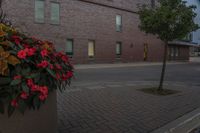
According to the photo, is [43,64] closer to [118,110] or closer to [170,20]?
[118,110]

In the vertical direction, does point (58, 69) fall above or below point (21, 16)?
below

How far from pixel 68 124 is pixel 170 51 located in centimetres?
3677

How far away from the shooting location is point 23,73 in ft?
8.98

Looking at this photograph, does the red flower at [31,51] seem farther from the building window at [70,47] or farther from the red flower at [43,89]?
the building window at [70,47]

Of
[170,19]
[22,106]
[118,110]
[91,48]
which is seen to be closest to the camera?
[22,106]

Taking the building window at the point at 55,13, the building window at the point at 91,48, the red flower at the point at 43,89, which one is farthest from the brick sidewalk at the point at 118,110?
the building window at the point at 91,48

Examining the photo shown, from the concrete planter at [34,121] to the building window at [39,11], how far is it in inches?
718

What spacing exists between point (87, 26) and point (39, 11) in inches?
213

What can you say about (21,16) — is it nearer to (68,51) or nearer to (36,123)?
(68,51)

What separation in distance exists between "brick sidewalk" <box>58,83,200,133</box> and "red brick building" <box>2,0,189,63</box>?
11.8 metres

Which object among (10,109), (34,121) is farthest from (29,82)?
(34,121)

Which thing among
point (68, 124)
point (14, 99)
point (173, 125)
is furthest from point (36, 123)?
point (173, 125)

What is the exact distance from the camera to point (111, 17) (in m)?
27.0

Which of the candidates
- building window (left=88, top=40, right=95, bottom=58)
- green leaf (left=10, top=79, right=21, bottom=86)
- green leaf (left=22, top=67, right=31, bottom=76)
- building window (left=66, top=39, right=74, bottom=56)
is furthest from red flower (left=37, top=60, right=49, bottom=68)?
building window (left=88, top=40, right=95, bottom=58)
